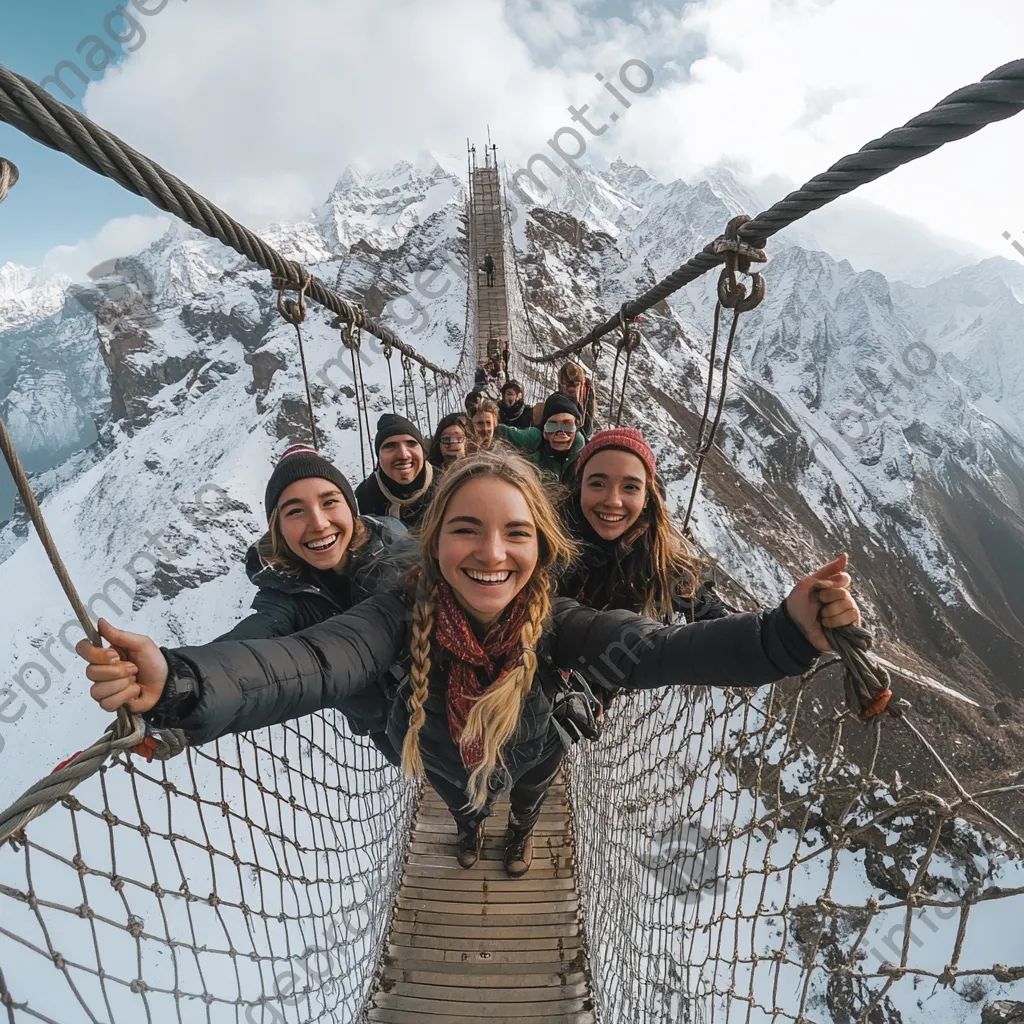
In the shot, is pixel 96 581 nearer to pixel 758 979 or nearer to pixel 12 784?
pixel 12 784

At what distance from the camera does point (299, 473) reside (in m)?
1.64

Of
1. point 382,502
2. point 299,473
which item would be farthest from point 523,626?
point 382,502

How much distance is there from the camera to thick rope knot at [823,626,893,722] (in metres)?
0.87

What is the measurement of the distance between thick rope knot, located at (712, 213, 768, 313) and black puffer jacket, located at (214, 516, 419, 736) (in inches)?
40.4

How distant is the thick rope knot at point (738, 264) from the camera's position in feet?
4.68

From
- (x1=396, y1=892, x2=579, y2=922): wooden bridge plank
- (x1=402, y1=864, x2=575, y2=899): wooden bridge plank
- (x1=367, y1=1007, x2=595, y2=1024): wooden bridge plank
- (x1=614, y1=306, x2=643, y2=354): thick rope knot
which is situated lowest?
(x1=367, y1=1007, x2=595, y2=1024): wooden bridge plank

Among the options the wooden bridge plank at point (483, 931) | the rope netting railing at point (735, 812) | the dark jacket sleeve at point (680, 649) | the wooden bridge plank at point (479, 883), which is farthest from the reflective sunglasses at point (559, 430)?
the wooden bridge plank at point (483, 931)

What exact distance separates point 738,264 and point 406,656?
49.1 inches

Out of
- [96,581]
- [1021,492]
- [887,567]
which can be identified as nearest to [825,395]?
[1021,492]

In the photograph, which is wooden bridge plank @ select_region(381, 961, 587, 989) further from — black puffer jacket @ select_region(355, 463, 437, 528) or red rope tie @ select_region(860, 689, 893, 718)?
red rope tie @ select_region(860, 689, 893, 718)

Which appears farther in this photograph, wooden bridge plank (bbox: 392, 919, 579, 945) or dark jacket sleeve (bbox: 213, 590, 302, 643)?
wooden bridge plank (bbox: 392, 919, 579, 945)

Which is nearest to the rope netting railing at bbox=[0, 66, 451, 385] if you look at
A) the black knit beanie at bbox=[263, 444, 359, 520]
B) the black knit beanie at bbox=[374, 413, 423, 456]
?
the black knit beanie at bbox=[263, 444, 359, 520]

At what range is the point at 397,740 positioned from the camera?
1520 mm

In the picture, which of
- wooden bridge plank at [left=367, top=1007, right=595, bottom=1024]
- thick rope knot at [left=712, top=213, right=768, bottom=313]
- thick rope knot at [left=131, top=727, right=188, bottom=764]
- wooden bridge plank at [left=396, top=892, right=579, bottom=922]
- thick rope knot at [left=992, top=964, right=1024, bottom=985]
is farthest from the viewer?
wooden bridge plank at [left=396, top=892, right=579, bottom=922]
